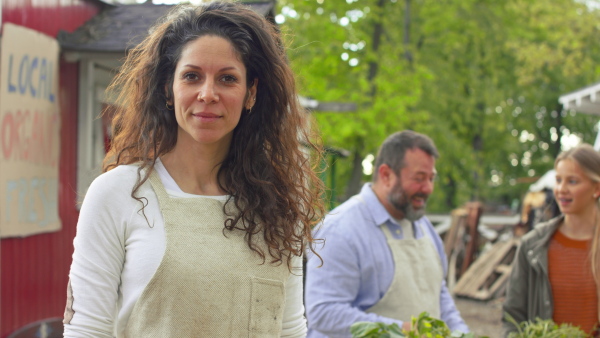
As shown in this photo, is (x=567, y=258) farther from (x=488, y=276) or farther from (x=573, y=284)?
(x=488, y=276)

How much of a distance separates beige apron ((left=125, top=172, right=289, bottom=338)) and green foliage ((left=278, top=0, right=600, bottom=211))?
12.4ft

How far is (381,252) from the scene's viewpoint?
3.50 metres

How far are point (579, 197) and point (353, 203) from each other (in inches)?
49.2

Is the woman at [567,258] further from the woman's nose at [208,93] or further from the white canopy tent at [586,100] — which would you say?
the white canopy tent at [586,100]

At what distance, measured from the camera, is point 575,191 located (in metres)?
3.81

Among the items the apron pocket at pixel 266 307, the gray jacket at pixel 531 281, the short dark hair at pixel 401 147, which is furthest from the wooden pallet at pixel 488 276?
the apron pocket at pixel 266 307

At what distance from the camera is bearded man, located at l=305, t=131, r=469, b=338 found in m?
3.34

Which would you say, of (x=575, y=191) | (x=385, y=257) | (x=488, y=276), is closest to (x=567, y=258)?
(x=575, y=191)

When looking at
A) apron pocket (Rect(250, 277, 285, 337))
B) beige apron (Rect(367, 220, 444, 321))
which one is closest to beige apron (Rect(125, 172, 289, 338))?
apron pocket (Rect(250, 277, 285, 337))

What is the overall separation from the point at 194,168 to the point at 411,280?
1.86m

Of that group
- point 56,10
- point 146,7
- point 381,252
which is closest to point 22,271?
point 56,10

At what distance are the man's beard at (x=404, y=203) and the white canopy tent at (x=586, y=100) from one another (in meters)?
6.24

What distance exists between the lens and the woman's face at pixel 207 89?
1.88 meters

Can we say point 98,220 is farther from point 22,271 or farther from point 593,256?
point 22,271
